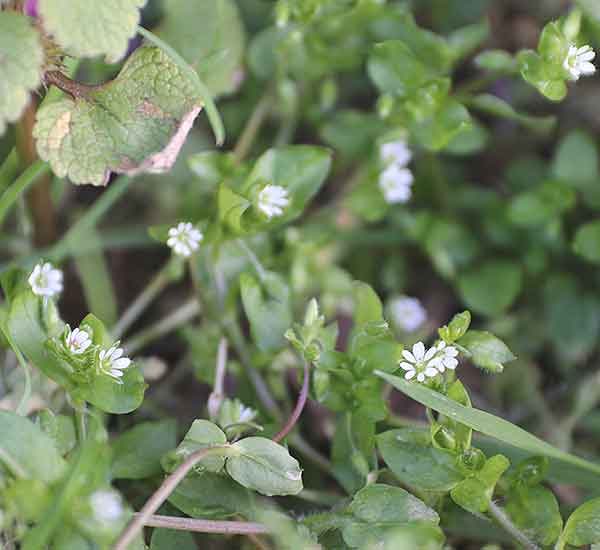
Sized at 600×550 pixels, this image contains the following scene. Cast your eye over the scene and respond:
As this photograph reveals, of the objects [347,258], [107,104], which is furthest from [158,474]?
[347,258]

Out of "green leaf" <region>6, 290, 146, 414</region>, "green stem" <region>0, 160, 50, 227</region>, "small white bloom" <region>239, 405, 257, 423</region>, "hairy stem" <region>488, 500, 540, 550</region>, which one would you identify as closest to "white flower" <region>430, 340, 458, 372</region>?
"hairy stem" <region>488, 500, 540, 550</region>

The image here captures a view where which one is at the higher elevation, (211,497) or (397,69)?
(397,69)

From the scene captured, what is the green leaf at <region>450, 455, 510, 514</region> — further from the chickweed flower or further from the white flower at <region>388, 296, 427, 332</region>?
the white flower at <region>388, 296, 427, 332</region>

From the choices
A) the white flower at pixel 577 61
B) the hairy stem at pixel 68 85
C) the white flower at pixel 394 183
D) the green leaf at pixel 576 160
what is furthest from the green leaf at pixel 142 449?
the green leaf at pixel 576 160

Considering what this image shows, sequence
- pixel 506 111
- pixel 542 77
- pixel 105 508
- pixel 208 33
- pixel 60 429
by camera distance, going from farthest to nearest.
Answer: pixel 208 33
pixel 506 111
pixel 542 77
pixel 60 429
pixel 105 508

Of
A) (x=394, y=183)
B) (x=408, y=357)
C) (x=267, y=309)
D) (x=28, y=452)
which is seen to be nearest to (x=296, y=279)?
(x=267, y=309)

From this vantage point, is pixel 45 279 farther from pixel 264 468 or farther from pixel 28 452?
pixel 264 468

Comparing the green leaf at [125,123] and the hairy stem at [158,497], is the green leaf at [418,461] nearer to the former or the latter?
the hairy stem at [158,497]
